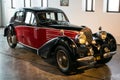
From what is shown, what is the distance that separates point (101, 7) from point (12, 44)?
371 centimetres

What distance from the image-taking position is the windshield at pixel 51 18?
6.49m

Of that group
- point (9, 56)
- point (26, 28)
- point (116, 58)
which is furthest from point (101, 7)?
point (9, 56)

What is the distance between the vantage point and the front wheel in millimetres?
5082

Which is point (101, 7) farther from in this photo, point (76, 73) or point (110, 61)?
point (76, 73)

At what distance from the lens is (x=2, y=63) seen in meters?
6.09

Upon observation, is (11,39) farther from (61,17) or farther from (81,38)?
(81,38)

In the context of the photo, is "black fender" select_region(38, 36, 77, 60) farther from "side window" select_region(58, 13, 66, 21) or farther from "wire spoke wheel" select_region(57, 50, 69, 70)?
"side window" select_region(58, 13, 66, 21)

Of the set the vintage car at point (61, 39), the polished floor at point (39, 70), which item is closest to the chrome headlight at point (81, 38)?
the vintage car at point (61, 39)

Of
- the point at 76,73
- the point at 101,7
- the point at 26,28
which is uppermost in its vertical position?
the point at 101,7

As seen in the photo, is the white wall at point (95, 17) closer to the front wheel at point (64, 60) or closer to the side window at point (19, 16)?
the side window at point (19, 16)

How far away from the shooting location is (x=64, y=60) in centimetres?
530

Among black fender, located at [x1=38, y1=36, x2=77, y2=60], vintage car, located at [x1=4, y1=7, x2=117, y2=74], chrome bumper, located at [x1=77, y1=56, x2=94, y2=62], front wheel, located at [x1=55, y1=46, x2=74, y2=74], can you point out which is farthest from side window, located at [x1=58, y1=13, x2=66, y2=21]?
chrome bumper, located at [x1=77, y1=56, x2=94, y2=62]

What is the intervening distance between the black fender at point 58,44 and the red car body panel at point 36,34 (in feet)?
0.94

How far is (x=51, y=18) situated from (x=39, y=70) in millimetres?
1804
